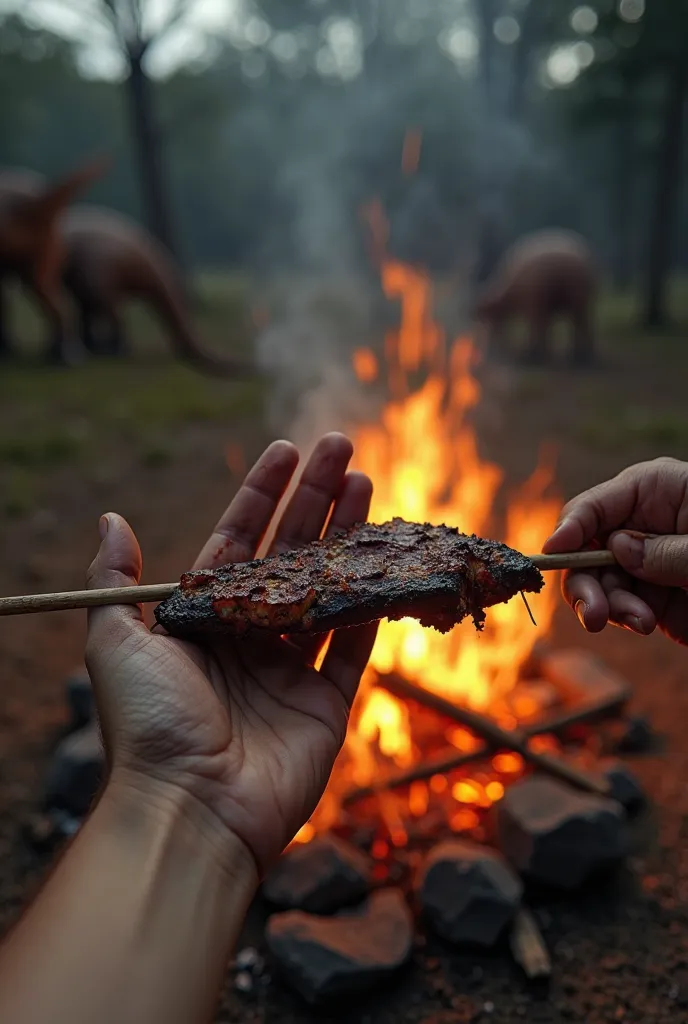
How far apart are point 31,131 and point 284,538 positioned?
31976 millimetres

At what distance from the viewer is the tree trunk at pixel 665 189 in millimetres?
13438

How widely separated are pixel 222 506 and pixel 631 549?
4499 mm

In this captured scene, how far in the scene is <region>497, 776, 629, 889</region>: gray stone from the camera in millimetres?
2529

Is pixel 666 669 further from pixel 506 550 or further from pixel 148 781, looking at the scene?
Answer: pixel 148 781

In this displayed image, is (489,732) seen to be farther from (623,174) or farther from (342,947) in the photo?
(623,174)

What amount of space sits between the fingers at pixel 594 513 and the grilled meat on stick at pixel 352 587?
0.57 feet

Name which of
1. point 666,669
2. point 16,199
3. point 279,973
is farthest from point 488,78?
point 279,973

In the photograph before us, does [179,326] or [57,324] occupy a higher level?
[179,326]

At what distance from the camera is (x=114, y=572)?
200cm

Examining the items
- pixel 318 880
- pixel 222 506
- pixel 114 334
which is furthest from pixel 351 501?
pixel 114 334

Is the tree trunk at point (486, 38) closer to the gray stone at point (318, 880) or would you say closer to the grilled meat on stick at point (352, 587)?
the grilled meat on stick at point (352, 587)

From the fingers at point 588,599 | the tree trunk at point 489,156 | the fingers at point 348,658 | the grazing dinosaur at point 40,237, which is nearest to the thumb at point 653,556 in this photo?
the fingers at point 588,599

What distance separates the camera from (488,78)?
15.3 meters

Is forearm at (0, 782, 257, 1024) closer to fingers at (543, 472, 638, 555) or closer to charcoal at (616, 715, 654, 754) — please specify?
fingers at (543, 472, 638, 555)
